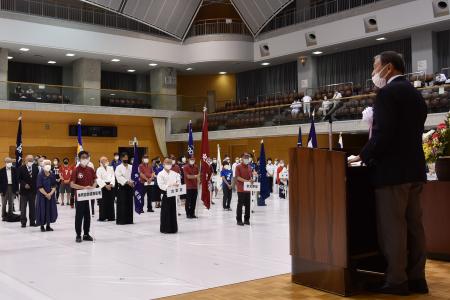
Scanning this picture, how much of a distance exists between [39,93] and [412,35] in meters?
19.2

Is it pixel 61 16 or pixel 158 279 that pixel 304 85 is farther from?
pixel 158 279

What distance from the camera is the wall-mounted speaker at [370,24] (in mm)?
24533

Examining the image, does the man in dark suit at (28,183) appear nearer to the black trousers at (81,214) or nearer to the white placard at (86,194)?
the black trousers at (81,214)

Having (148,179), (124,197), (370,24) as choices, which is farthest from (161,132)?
(124,197)

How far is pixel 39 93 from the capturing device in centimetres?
2564

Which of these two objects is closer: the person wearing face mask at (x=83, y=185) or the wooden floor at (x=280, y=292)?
the wooden floor at (x=280, y=292)

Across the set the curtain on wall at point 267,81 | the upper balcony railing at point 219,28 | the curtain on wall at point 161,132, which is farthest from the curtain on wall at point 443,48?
the curtain on wall at point 161,132

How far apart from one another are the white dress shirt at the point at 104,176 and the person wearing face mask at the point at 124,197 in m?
1.04

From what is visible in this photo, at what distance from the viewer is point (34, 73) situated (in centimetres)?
3178

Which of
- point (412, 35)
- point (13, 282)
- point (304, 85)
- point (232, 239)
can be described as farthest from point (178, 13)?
point (13, 282)

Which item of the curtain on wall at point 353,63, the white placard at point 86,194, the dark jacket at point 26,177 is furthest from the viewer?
the curtain on wall at point 353,63

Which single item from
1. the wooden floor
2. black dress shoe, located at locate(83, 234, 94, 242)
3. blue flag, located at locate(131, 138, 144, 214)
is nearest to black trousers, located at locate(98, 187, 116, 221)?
blue flag, located at locate(131, 138, 144, 214)

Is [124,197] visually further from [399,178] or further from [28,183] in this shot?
[399,178]

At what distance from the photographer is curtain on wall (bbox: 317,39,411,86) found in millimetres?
26281
